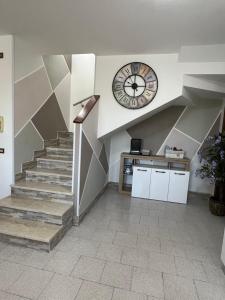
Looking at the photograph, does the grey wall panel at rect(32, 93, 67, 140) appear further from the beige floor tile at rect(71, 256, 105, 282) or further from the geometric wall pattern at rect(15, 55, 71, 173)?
Result: the beige floor tile at rect(71, 256, 105, 282)

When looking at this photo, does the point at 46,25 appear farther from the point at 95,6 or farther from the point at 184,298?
the point at 184,298

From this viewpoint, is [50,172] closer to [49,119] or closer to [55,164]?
[55,164]

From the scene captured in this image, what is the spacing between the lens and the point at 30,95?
3605mm

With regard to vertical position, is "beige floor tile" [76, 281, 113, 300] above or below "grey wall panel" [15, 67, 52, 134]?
below

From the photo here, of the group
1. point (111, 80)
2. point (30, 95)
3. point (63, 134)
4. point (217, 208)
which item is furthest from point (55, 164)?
point (217, 208)

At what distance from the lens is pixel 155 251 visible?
2670mm

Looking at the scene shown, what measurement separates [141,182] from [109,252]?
2156mm

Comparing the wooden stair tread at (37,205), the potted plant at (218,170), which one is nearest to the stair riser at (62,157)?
the wooden stair tread at (37,205)

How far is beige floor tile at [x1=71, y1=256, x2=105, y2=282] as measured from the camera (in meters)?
2.18

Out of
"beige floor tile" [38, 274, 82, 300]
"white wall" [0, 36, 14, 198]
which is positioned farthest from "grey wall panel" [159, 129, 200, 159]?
"beige floor tile" [38, 274, 82, 300]

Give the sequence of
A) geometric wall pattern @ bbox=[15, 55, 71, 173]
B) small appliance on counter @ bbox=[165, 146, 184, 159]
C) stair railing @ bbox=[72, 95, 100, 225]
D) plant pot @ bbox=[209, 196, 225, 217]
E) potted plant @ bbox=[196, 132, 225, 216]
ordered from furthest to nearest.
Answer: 1. small appliance on counter @ bbox=[165, 146, 184, 159]
2. plant pot @ bbox=[209, 196, 225, 217]
3. potted plant @ bbox=[196, 132, 225, 216]
4. geometric wall pattern @ bbox=[15, 55, 71, 173]
5. stair railing @ bbox=[72, 95, 100, 225]

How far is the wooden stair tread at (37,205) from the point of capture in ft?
9.69

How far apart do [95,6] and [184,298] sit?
2987mm

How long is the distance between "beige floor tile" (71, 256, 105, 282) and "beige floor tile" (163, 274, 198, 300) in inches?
27.8
